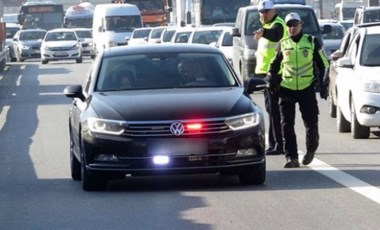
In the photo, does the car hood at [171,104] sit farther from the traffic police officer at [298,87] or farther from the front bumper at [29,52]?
the front bumper at [29,52]

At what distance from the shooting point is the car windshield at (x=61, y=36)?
58531 millimetres

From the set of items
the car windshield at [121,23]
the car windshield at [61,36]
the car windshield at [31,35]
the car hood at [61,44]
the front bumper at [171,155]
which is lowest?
the car windshield at [31,35]

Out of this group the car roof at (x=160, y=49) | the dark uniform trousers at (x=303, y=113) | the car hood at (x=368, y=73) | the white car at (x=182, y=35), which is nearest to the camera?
the car roof at (x=160, y=49)

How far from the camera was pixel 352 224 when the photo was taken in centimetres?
1010

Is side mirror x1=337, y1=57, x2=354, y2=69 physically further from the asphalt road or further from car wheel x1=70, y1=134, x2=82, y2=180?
car wheel x1=70, y1=134, x2=82, y2=180

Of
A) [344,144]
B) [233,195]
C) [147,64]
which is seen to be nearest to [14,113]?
[344,144]

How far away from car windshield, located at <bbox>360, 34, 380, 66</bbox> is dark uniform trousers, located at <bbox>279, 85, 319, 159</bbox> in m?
4.59

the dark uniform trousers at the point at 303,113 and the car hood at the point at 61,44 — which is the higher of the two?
the dark uniform trousers at the point at 303,113

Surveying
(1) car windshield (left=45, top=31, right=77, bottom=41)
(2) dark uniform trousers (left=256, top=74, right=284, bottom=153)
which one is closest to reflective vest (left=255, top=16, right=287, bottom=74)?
(2) dark uniform trousers (left=256, top=74, right=284, bottom=153)

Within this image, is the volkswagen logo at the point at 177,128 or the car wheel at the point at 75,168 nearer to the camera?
the volkswagen logo at the point at 177,128

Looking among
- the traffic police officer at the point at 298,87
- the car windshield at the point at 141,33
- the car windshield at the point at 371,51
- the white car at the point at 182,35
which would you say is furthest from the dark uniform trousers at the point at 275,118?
the car windshield at the point at 141,33

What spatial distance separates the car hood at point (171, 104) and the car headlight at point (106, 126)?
0.06 meters

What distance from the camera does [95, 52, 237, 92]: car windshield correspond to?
13602 mm

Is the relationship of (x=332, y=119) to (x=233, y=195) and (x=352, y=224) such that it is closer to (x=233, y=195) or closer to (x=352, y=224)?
(x=233, y=195)
